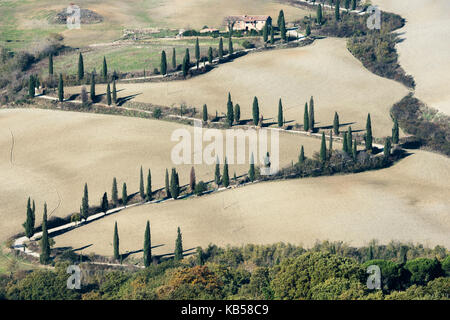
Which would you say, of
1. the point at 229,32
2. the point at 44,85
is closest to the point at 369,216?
the point at 44,85

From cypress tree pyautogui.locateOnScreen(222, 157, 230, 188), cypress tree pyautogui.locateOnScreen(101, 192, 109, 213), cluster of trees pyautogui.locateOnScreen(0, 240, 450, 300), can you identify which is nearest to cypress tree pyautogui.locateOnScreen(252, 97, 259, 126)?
cypress tree pyautogui.locateOnScreen(222, 157, 230, 188)

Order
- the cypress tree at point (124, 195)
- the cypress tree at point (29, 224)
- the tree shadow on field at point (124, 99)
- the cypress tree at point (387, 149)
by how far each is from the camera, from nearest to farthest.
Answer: the cypress tree at point (29, 224) → the cypress tree at point (124, 195) → the cypress tree at point (387, 149) → the tree shadow on field at point (124, 99)

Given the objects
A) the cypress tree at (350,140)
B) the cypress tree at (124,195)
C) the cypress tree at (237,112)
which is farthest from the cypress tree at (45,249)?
the cypress tree at (237,112)

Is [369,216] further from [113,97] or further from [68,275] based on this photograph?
[113,97]

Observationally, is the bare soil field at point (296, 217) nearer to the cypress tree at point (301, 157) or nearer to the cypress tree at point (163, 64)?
the cypress tree at point (301, 157)

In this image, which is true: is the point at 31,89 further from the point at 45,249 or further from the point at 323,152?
the point at 45,249
